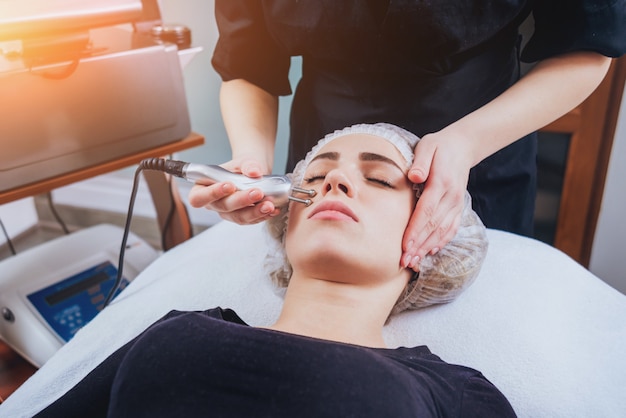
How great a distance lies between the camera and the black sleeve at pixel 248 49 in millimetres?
966

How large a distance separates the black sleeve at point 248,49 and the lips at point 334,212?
363mm

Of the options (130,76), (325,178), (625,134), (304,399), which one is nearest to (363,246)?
(325,178)

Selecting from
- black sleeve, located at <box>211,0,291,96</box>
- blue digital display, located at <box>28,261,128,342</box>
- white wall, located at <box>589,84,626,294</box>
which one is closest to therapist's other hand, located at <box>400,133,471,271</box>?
black sleeve, located at <box>211,0,291,96</box>

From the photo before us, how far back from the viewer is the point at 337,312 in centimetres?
75

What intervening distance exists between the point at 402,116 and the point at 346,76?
11 centimetres

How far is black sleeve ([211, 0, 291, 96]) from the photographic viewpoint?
3.17ft

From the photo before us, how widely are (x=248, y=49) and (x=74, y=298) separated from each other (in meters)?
0.74

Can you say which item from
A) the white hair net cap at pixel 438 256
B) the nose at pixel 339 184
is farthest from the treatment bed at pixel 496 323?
the nose at pixel 339 184

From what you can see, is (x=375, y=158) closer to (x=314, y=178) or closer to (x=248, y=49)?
(x=314, y=178)

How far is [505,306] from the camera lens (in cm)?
88

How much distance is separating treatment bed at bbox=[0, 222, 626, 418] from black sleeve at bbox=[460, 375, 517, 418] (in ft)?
0.31

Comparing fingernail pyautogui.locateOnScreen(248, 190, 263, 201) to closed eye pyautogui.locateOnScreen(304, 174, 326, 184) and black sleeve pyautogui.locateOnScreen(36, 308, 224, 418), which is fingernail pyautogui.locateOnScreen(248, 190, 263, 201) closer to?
closed eye pyautogui.locateOnScreen(304, 174, 326, 184)

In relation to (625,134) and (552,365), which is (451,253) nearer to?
(552,365)

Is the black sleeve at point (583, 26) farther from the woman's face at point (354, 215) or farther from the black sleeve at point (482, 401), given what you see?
the black sleeve at point (482, 401)
